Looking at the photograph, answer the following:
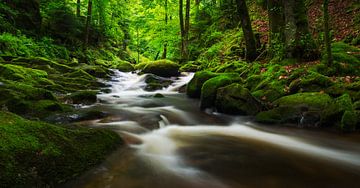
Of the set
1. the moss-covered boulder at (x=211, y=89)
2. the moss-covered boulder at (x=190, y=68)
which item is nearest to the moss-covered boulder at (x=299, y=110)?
the moss-covered boulder at (x=211, y=89)

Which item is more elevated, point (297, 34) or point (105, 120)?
point (297, 34)

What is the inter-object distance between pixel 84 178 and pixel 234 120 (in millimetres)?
4635

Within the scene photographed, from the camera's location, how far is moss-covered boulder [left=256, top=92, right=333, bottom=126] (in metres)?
6.22

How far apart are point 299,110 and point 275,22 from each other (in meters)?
5.64

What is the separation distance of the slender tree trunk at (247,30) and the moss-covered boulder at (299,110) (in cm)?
510

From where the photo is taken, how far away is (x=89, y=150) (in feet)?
12.1

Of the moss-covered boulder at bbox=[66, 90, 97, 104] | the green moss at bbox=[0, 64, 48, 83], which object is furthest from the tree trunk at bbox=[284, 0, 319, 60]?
the green moss at bbox=[0, 64, 48, 83]

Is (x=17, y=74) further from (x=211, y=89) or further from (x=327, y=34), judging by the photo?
(x=327, y=34)

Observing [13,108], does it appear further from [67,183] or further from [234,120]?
[234,120]

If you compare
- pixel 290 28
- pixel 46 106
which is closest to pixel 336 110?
pixel 290 28

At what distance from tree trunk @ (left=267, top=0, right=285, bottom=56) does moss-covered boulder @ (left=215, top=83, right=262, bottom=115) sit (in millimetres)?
3582

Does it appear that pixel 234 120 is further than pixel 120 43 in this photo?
No

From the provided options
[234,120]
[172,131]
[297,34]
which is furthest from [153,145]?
[297,34]

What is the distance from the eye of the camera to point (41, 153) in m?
3.00
